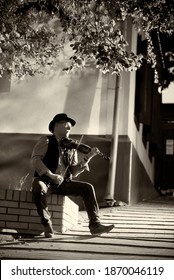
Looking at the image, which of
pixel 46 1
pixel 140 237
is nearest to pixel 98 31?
pixel 46 1

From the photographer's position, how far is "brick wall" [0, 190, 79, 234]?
20.5 ft

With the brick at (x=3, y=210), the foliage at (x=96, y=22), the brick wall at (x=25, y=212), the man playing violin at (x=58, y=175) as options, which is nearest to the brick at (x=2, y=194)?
the brick wall at (x=25, y=212)

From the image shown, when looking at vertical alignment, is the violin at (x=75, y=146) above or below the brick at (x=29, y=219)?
above

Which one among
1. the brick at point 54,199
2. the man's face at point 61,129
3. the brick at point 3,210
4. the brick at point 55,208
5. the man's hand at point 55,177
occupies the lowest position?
the brick at point 3,210

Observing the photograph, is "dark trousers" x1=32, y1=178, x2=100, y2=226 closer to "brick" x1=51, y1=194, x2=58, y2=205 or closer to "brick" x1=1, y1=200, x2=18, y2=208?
"brick" x1=51, y1=194, x2=58, y2=205

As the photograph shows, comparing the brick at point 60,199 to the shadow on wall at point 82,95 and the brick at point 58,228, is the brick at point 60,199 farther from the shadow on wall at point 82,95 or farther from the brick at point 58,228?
the shadow on wall at point 82,95

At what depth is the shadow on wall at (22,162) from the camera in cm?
1016

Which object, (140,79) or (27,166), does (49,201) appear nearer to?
(27,166)

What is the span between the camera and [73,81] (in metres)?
10.4

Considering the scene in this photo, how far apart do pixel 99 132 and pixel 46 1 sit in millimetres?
4631

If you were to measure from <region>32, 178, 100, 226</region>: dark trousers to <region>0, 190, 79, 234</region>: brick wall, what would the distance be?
0.45 ft

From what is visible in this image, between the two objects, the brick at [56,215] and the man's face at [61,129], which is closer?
the brick at [56,215]

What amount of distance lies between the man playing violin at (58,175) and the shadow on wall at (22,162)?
145 inches

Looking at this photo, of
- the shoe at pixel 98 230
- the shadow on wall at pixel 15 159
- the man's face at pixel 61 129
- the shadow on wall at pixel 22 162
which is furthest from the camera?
the shadow on wall at pixel 15 159
